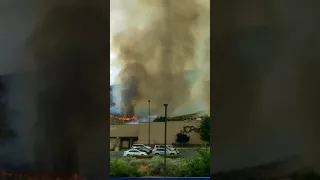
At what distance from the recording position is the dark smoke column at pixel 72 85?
259 cm

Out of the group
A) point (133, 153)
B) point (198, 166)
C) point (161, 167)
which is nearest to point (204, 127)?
point (198, 166)

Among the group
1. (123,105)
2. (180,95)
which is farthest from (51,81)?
(180,95)

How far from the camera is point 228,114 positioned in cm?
260

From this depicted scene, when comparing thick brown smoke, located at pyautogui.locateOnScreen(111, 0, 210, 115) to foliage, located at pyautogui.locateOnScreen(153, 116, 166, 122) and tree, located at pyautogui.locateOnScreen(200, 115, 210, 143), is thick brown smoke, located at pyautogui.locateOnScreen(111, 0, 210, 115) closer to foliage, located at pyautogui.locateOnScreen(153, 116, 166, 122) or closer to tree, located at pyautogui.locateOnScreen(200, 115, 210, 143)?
foliage, located at pyautogui.locateOnScreen(153, 116, 166, 122)

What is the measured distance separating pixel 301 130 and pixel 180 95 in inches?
48.6

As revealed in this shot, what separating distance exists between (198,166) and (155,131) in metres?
0.55

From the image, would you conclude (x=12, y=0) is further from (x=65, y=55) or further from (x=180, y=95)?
(x=180, y=95)

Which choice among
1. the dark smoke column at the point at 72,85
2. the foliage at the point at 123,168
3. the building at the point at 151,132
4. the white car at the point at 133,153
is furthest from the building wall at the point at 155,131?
the dark smoke column at the point at 72,85

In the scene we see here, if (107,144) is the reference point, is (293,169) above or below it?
below

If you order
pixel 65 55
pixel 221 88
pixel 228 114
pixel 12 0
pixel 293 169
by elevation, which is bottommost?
pixel 293 169

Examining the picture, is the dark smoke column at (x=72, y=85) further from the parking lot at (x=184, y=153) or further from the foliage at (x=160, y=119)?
the foliage at (x=160, y=119)

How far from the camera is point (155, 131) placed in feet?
11.1

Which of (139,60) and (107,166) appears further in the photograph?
(139,60)

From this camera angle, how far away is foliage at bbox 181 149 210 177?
328 centimetres
